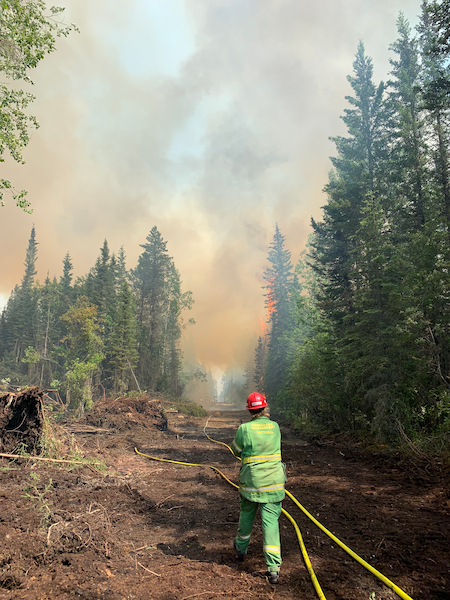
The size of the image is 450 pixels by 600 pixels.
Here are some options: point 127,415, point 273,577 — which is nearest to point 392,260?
point 273,577

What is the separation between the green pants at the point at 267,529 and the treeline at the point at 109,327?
1128 inches

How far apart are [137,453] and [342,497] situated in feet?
24.4

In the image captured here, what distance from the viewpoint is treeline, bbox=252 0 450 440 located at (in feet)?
34.8

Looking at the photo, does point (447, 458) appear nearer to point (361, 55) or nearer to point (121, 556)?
point (121, 556)

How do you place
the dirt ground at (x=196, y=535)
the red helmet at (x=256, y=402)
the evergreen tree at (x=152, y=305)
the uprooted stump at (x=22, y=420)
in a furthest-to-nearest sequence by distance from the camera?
the evergreen tree at (x=152, y=305), the uprooted stump at (x=22, y=420), the red helmet at (x=256, y=402), the dirt ground at (x=196, y=535)

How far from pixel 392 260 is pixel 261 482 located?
34.6ft

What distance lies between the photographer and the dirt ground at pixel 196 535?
347 cm

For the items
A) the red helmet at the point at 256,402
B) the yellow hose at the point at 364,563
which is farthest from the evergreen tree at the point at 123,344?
the red helmet at the point at 256,402

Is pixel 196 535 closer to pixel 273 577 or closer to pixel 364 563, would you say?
pixel 273 577

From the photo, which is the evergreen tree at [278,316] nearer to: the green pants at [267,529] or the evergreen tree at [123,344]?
the evergreen tree at [123,344]

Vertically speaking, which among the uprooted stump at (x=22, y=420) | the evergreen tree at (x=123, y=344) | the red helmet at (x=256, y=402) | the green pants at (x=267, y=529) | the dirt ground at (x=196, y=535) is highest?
the evergreen tree at (x=123, y=344)

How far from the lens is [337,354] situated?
15.8 metres

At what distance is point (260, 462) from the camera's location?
13.3 feet

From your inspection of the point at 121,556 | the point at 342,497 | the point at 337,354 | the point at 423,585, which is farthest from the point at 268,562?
the point at 337,354
